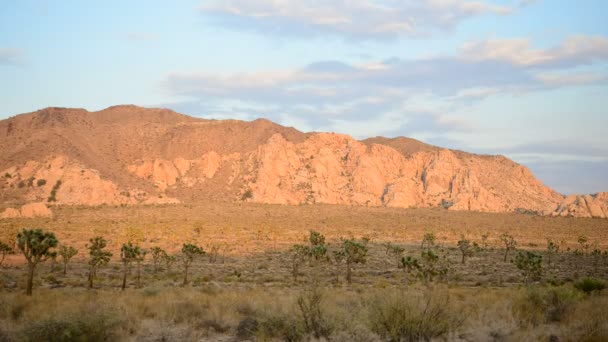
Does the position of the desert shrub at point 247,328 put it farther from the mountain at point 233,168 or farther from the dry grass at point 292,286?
the mountain at point 233,168

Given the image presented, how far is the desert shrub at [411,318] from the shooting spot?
12.9m

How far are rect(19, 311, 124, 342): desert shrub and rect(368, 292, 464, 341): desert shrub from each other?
268 inches

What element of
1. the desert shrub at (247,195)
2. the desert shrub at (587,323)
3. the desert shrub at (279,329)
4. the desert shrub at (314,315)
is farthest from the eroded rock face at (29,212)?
the desert shrub at (587,323)

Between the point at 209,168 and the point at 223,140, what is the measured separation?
15.0 metres

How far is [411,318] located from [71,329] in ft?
27.1

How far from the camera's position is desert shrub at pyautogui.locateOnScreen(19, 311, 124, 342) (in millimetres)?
12784

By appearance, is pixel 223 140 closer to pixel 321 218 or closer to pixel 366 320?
pixel 321 218

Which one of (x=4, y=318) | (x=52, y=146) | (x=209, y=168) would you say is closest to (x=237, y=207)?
(x=209, y=168)

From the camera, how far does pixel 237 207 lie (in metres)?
110

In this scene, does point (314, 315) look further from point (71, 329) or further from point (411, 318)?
point (71, 329)

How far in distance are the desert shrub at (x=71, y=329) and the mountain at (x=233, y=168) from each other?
93067 mm

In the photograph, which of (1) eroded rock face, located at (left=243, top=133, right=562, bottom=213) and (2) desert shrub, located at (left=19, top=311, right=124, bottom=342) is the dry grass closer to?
(2) desert shrub, located at (left=19, top=311, right=124, bottom=342)

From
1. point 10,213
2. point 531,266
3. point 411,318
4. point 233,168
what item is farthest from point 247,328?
point 233,168

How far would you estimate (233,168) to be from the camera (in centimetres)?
13762
